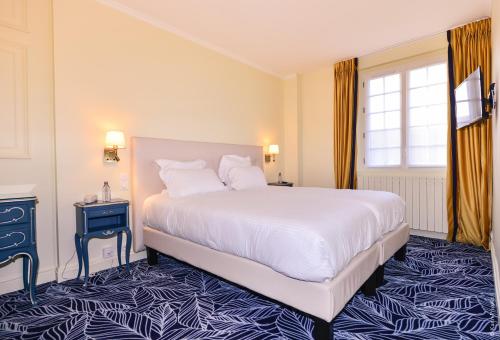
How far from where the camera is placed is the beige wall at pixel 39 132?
237 centimetres

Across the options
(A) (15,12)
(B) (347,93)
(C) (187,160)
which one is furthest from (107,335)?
(B) (347,93)

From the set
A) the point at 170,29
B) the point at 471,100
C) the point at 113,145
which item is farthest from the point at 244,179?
the point at 471,100

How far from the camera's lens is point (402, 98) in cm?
411

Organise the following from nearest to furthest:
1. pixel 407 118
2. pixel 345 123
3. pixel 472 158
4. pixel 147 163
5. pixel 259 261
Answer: pixel 259 261, pixel 147 163, pixel 472 158, pixel 407 118, pixel 345 123

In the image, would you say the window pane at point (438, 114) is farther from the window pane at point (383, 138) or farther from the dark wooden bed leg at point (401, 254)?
the dark wooden bed leg at point (401, 254)

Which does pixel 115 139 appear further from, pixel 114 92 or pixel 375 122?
pixel 375 122

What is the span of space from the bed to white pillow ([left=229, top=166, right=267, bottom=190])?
1.28 feet

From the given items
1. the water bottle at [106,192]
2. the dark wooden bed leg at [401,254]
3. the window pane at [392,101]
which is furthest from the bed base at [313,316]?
the window pane at [392,101]

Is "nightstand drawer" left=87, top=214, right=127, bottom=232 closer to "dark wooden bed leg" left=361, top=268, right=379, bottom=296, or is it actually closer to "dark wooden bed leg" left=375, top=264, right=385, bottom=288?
"dark wooden bed leg" left=361, top=268, right=379, bottom=296

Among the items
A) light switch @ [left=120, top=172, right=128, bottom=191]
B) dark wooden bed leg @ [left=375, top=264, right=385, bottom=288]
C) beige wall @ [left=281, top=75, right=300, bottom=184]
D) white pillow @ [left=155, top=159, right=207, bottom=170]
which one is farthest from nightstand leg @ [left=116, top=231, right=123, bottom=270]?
beige wall @ [left=281, top=75, right=300, bottom=184]

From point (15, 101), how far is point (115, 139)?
0.84 meters

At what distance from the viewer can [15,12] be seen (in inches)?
94.0

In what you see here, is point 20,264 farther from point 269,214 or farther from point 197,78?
point 197,78

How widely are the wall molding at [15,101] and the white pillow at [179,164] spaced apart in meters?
1.22
